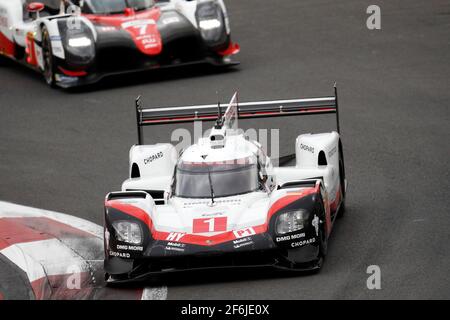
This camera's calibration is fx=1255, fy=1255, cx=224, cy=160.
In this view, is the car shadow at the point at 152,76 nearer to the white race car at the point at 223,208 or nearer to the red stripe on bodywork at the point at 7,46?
the red stripe on bodywork at the point at 7,46

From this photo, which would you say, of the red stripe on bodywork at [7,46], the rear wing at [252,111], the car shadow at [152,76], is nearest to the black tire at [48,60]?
the car shadow at [152,76]

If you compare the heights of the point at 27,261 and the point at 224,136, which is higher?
the point at 224,136

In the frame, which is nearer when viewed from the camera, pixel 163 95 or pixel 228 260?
pixel 228 260

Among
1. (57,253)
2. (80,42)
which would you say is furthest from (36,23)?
(57,253)

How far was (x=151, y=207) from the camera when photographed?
10781mm

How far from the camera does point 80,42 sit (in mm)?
19203

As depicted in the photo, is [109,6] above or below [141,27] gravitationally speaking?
above

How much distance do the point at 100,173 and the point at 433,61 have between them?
7.30 meters

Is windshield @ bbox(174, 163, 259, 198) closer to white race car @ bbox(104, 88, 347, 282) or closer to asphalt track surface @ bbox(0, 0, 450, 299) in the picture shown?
white race car @ bbox(104, 88, 347, 282)

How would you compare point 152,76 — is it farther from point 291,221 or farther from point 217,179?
point 291,221

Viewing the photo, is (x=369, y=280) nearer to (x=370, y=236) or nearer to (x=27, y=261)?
(x=370, y=236)

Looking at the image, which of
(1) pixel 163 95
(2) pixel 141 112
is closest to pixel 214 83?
(1) pixel 163 95

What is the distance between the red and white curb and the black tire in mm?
6425

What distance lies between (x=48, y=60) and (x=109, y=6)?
1.29 metres
